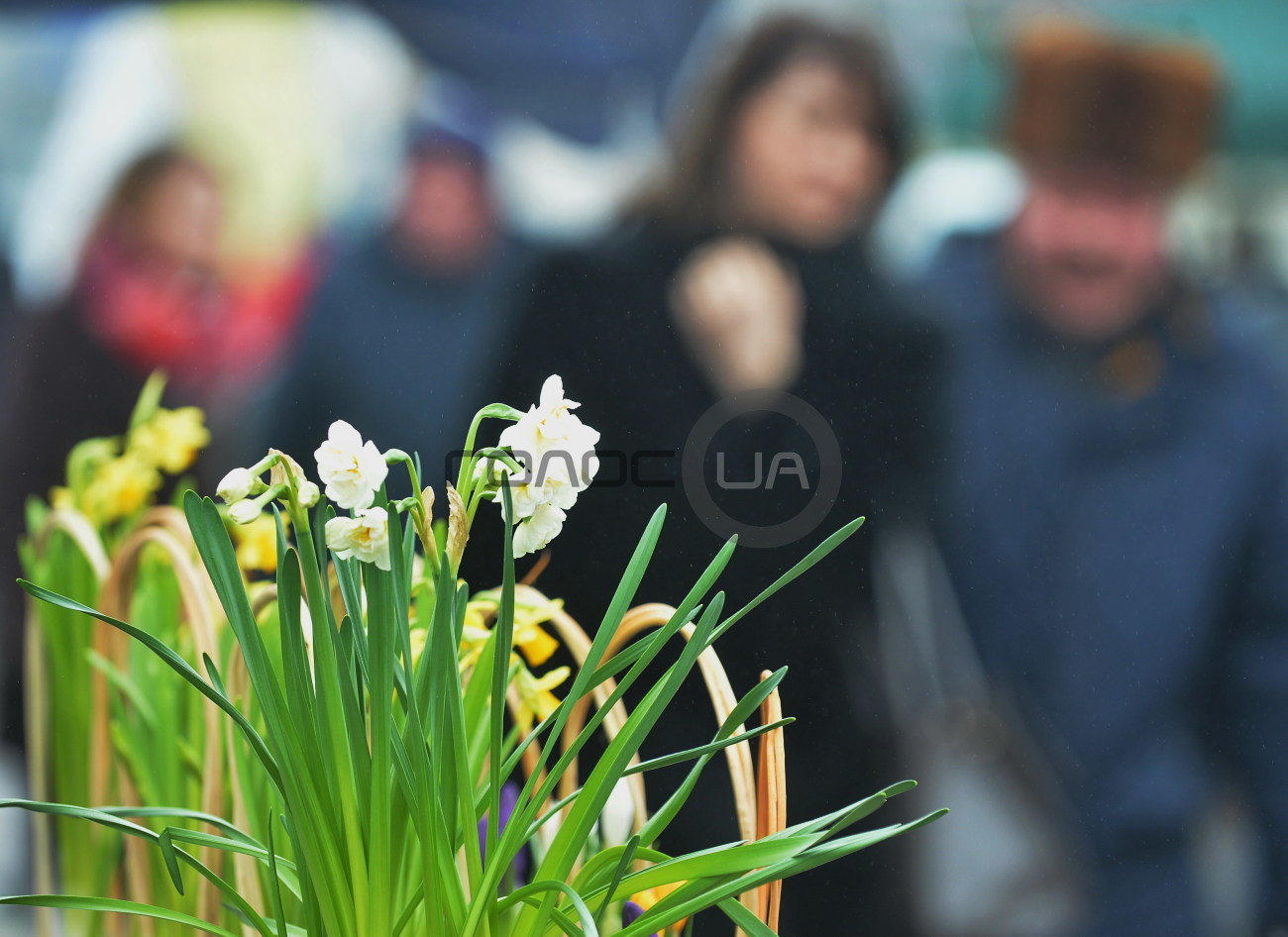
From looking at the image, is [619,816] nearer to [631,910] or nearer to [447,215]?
[631,910]

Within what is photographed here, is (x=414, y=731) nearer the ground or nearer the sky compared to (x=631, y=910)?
nearer the sky

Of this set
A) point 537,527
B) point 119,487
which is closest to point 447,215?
point 119,487

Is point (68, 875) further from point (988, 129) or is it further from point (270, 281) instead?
point (988, 129)

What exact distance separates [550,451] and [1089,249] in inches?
28.3

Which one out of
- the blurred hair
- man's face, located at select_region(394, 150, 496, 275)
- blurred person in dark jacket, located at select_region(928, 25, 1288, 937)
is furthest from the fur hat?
man's face, located at select_region(394, 150, 496, 275)

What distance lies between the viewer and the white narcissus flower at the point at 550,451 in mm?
606

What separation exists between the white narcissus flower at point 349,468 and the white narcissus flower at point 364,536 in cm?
1

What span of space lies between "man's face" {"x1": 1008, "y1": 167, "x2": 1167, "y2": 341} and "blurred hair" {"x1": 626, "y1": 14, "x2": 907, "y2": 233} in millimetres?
156

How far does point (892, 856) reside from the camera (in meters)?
1.10

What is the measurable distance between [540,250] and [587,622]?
392 millimetres

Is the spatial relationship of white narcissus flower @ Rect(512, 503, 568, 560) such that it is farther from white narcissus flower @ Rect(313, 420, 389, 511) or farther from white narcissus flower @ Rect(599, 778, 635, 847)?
white narcissus flower @ Rect(599, 778, 635, 847)

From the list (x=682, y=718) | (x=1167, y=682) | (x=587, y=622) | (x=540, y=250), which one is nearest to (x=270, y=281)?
(x=540, y=250)

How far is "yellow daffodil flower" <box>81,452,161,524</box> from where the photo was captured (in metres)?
1.15

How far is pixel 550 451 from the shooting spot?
611 millimetres
